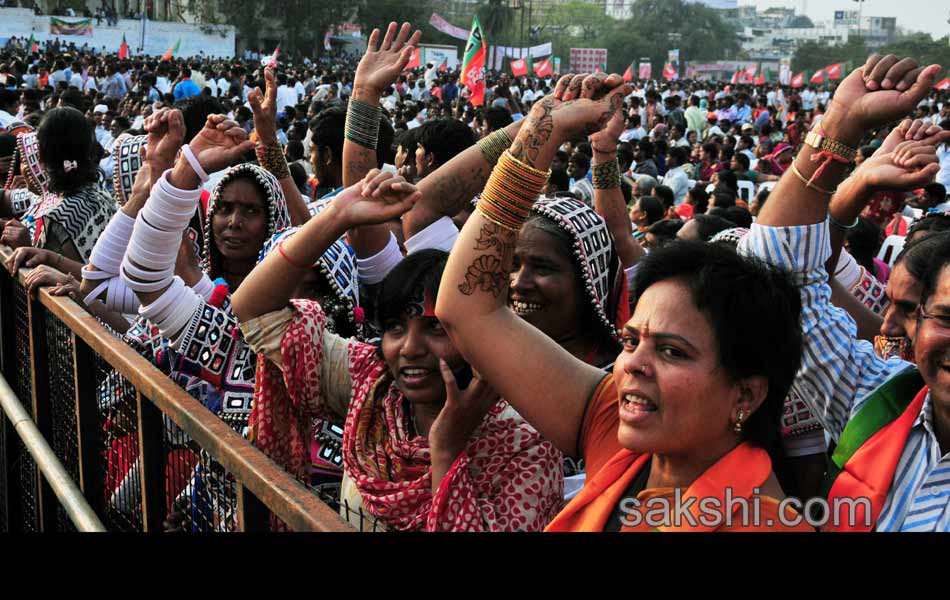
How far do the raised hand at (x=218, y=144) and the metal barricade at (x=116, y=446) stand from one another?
1.95ft

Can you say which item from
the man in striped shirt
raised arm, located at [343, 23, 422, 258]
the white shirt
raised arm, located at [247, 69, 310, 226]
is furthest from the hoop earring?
the white shirt

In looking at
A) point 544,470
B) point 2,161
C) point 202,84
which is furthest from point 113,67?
point 544,470

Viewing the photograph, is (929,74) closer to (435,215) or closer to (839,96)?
(839,96)

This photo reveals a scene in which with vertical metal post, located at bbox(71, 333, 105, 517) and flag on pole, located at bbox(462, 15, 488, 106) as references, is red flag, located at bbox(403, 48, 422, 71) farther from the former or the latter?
vertical metal post, located at bbox(71, 333, 105, 517)

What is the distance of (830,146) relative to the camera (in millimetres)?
2029

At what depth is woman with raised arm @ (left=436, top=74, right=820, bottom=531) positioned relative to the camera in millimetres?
1764

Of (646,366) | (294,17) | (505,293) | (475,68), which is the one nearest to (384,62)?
(505,293)

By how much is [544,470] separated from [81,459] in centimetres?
163

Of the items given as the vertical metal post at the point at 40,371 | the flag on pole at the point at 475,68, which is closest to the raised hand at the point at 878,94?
the vertical metal post at the point at 40,371

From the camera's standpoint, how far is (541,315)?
2.64 m

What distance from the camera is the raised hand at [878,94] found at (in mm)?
1971

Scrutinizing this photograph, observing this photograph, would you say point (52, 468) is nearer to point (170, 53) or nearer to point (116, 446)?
point (116, 446)
